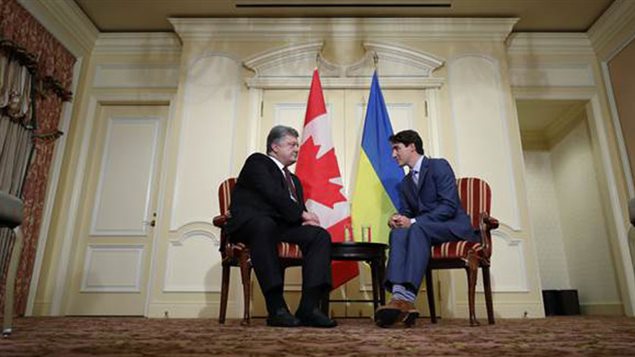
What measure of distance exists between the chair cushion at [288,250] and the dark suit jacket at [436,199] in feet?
2.22

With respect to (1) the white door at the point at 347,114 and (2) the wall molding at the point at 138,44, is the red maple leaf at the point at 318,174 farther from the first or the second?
(2) the wall molding at the point at 138,44

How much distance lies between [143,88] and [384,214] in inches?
102

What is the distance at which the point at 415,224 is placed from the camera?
7.59ft

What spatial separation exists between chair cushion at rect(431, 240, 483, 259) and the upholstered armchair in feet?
6.44

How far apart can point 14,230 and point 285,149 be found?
1313 mm

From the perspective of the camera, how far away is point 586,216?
4430mm

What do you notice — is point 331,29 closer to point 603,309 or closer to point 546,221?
point 546,221

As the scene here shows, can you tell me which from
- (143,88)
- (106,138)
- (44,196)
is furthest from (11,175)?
(143,88)

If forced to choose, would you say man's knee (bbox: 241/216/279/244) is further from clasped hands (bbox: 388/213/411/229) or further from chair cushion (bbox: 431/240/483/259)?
chair cushion (bbox: 431/240/483/259)

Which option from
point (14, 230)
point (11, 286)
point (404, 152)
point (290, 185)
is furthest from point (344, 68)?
point (11, 286)

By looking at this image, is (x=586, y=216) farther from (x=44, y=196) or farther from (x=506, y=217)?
(x=44, y=196)

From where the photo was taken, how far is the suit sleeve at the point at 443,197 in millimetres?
2430

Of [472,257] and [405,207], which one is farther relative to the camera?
[405,207]

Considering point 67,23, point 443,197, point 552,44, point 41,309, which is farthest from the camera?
point 552,44
